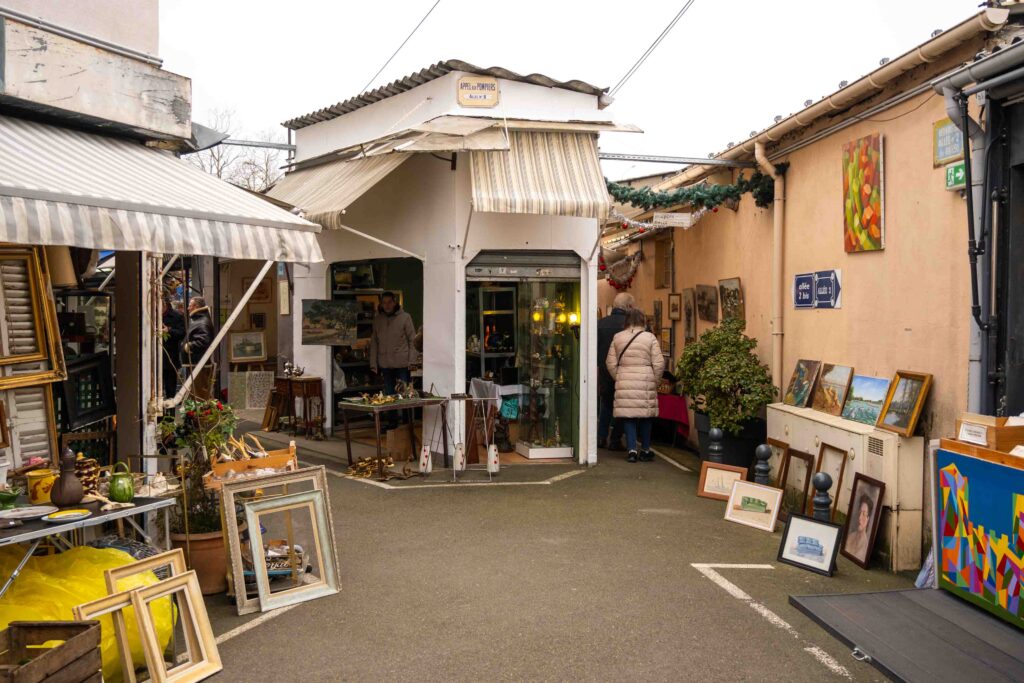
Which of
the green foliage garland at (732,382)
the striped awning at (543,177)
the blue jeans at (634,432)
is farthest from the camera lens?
the blue jeans at (634,432)

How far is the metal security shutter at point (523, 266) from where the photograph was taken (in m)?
10.3

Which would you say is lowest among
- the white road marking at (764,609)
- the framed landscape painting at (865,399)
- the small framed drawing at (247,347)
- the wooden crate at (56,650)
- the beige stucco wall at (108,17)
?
the white road marking at (764,609)

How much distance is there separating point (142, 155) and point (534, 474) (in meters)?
5.42

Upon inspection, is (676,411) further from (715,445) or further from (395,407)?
(395,407)

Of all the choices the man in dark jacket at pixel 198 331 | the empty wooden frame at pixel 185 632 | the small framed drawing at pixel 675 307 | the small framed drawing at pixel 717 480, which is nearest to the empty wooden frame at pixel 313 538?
the empty wooden frame at pixel 185 632

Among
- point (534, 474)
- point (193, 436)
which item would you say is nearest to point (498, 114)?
point (534, 474)

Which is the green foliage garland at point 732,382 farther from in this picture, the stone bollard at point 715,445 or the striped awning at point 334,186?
the striped awning at point 334,186

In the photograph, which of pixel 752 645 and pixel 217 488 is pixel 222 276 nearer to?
pixel 217 488

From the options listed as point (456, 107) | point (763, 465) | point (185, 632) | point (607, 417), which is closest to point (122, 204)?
point (185, 632)

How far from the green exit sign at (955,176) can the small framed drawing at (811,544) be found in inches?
103

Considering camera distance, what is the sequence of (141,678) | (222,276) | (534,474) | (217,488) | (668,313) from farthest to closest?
(222,276) → (668,313) → (534,474) → (217,488) → (141,678)

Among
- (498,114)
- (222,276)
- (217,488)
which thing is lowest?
(217,488)

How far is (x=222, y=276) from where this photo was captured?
1889 cm

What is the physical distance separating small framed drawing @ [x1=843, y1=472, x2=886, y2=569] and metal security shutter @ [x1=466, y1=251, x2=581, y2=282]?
178 inches
